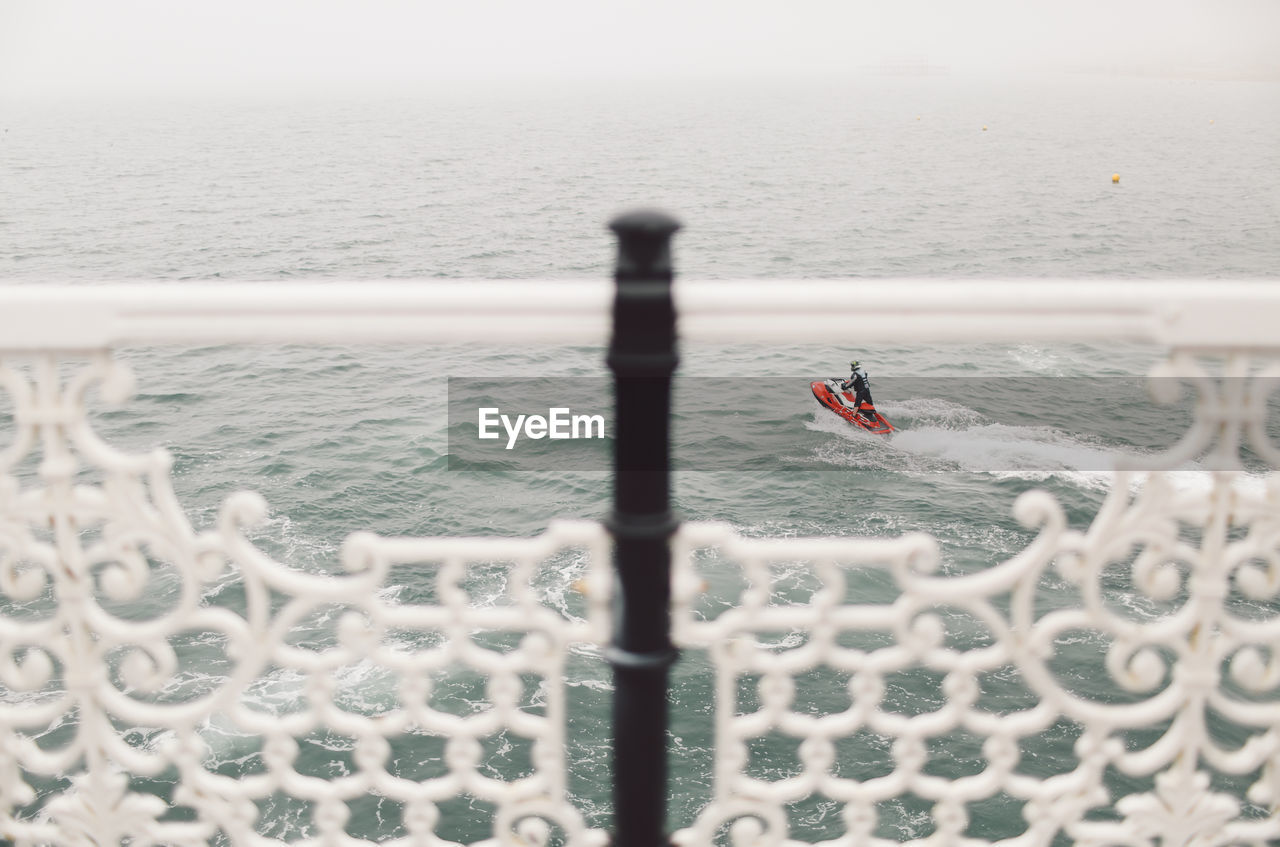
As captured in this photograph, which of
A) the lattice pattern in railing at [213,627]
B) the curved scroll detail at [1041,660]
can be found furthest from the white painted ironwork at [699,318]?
the curved scroll detail at [1041,660]

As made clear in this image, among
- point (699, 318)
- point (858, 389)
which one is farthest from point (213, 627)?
point (858, 389)

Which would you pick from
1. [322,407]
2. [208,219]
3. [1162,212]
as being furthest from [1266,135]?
[322,407]

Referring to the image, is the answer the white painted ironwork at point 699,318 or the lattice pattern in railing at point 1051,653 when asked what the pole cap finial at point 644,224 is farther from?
the lattice pattern in railing at point 1051,653

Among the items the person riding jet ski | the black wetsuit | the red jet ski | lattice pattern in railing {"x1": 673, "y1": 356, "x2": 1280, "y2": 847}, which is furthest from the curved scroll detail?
the red jet ski

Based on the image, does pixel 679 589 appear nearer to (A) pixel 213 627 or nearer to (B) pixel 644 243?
(B) pixel 644 243

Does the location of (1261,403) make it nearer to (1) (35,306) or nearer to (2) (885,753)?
(1) (35,306)

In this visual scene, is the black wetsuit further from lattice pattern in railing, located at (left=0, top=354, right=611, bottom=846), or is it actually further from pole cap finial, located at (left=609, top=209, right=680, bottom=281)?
pole cap finial, located at (left=609, top=209, right=680, bottom=281)
